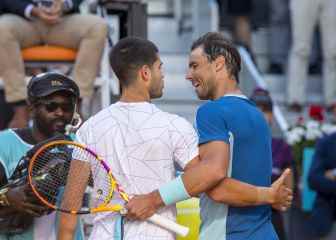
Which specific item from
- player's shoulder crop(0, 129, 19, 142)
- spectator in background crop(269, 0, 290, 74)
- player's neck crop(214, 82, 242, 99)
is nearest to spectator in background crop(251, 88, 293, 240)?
player's shoulder crop(0, 129, 19, 142)

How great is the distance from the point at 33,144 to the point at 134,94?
2.61ft

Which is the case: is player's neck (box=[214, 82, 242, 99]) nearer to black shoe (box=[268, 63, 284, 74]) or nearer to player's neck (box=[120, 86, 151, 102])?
player's neck (box=[120, 86, 151, 102])

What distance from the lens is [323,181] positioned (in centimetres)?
896

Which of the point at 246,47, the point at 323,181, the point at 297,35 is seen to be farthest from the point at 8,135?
the point at 297,35

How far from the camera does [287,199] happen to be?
5.09 m

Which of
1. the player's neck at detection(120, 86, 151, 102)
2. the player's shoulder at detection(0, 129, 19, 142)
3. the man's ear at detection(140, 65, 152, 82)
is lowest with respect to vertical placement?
the player's shoulder at detection(0, 129, 19, 142)

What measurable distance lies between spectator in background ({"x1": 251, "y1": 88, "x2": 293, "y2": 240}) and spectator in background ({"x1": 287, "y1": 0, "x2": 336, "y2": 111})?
3233 mm

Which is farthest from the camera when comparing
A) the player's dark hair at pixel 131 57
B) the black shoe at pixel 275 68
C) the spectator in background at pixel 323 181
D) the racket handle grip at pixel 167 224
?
the black shoe at pixel 275 68

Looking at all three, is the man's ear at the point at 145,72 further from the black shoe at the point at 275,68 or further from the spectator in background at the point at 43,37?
the black shoe at the point at 275,68

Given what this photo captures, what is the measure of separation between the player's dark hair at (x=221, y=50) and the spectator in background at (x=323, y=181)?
3948 mm

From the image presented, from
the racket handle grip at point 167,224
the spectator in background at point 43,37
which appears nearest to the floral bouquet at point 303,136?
the spectator in background at point 43,37

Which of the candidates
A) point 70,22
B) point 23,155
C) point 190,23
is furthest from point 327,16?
point 23,155

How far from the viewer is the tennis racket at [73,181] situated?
4.95 metres

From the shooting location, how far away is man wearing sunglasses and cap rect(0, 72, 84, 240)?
5328 mm
